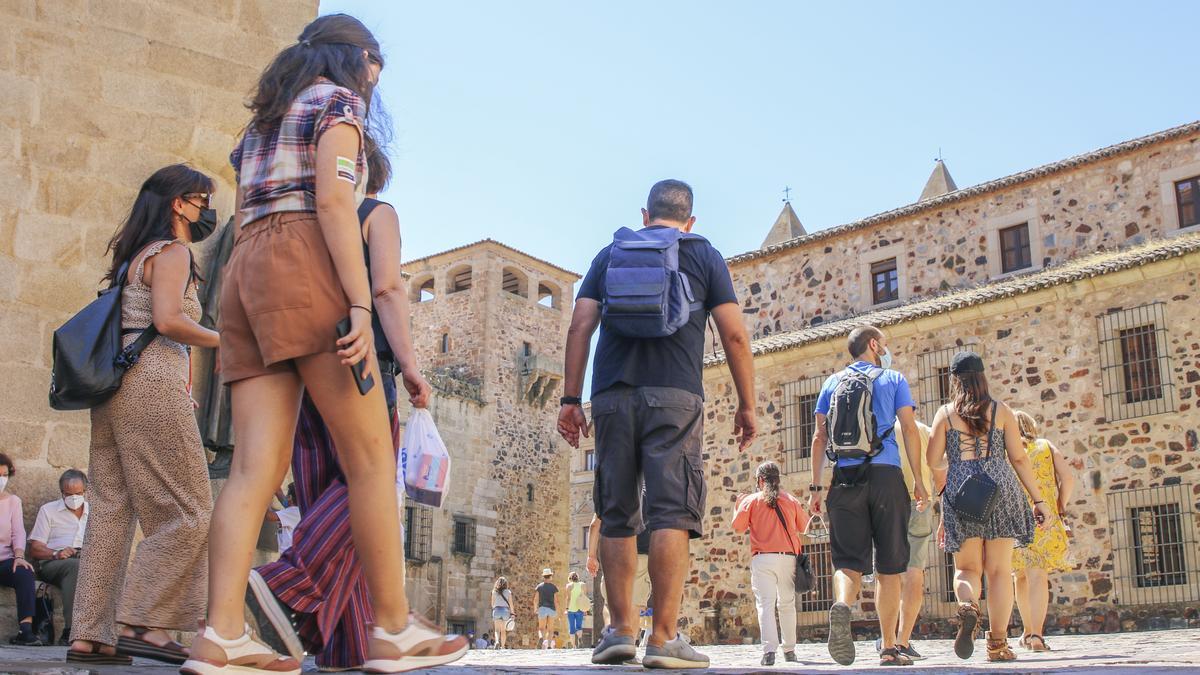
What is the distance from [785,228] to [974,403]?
26648 mm

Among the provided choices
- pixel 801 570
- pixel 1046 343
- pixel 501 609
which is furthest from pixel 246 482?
pixel 501 609

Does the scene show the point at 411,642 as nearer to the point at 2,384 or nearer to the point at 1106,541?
the point at 2,384

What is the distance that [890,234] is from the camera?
2481 cm

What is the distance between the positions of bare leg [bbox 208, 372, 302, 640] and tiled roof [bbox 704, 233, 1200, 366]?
664 inches

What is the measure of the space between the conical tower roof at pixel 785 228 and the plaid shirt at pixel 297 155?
29595mm

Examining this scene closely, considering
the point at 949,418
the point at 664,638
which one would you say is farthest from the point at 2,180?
the point at 949,418

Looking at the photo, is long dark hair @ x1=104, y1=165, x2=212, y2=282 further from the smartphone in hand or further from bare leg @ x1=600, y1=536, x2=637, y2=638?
bare leg @ x1=600, y1=536, x2=637, y2=638

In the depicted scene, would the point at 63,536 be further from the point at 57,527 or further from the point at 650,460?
the point at 650,460

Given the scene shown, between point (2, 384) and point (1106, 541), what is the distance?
604 inches

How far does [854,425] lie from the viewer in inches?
247

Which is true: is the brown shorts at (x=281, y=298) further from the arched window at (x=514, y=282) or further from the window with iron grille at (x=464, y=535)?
the arched window at (x=514, y=282)

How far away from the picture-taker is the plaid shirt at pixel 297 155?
342 centimetres

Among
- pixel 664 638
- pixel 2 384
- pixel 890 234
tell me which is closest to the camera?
pixel 664 638

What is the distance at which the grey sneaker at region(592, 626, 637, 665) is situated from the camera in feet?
14.9
